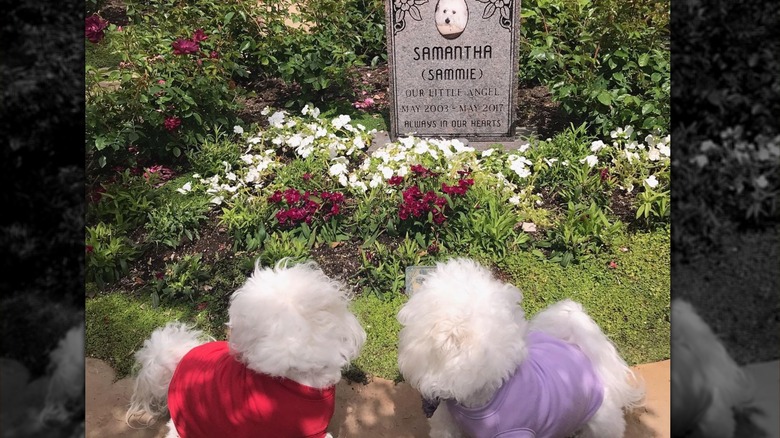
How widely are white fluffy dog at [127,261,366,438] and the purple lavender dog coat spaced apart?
61 centimetres

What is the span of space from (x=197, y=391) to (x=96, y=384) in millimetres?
1252

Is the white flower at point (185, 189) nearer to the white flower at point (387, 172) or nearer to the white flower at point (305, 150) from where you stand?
the white flower at point (305, 150)

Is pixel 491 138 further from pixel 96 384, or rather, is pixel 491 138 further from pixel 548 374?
pixel 96 384

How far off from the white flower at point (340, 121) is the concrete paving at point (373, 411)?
9.19 feet

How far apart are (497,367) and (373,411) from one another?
113 centimetres

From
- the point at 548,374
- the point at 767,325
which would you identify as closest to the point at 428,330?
the point at 548,374

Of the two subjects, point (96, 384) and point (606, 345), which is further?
point (96, 384)

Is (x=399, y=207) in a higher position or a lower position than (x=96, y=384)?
higher

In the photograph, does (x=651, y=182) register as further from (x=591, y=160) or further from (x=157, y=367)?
(x=157, y=367)

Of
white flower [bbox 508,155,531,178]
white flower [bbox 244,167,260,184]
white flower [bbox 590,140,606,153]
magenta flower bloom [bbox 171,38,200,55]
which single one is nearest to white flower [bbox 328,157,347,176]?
white flower [bbox 244,167,260,184]

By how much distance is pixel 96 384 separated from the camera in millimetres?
3463

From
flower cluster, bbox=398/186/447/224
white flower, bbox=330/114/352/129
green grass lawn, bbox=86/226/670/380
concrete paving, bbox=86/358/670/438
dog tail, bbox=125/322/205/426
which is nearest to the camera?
dog tail, bbox=125/322/205/426

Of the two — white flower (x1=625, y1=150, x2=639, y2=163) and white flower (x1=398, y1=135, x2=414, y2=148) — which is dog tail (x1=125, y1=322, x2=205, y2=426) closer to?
white flower (x1=398, y1=135, x2=414, y2=148)

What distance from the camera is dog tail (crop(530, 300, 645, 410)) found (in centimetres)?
274
